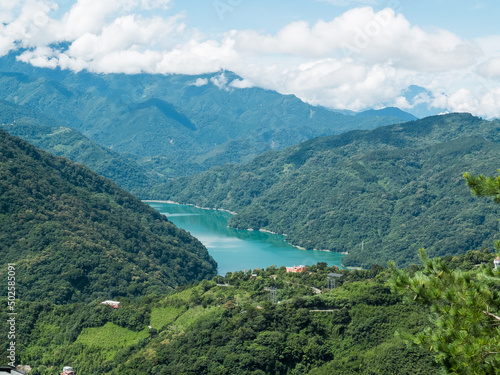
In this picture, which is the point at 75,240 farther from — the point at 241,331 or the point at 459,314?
the point at 459,314

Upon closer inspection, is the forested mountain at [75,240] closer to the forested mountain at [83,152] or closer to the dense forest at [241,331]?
the dense forest at [241,331]

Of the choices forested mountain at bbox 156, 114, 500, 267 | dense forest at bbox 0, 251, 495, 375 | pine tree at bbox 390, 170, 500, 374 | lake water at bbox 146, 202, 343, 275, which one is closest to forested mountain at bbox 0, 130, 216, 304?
lake water at bbox 146, 202, 343, 275

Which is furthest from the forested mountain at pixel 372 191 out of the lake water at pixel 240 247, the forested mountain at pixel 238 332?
the forested mountain at pixel 238 332

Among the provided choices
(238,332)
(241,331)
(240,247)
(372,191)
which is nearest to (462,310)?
(241,331)

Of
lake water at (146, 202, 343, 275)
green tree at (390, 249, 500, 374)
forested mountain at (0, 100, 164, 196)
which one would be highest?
forested mountain at (0, 100, 164, 196)

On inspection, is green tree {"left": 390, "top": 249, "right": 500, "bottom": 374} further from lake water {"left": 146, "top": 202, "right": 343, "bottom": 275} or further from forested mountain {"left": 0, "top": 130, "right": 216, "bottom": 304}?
lake water {"left": 146, "top": 202, "right": 343, "bottom": 275}

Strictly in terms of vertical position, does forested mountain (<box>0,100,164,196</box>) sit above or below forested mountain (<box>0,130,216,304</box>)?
above

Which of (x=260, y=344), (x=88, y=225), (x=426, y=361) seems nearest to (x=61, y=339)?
(x=260, y=344)
